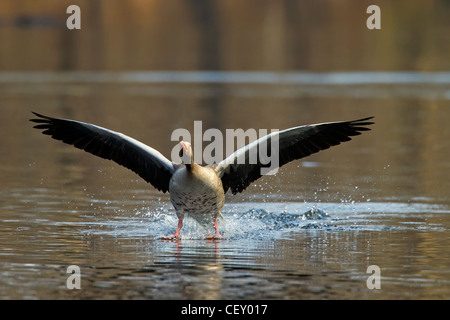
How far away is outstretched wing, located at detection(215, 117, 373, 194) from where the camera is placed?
51.7 feet

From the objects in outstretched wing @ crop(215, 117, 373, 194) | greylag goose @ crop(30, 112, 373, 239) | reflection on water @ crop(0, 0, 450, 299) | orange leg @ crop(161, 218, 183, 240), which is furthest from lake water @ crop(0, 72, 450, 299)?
outstretched wing @ crop(215, 117, 373, 194)

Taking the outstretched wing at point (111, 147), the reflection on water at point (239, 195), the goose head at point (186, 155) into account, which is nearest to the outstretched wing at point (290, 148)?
the reflection on water at point (239, 195)

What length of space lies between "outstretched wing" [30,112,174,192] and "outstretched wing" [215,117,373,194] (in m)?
0.91

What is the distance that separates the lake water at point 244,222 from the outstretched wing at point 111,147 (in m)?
0.68

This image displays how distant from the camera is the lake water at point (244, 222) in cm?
1184

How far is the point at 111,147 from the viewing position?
1619 centimetres

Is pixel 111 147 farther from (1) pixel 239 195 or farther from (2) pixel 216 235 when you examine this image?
(1) pixel 239 195

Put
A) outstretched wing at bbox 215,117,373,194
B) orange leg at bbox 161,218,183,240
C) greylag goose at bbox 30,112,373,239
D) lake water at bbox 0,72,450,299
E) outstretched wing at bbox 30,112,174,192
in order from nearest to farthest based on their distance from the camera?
lake water at bbox 0,72,450,299
orange leg at bbox 161,218,183,240
greylag goose at bbox 30,112,373,239
outstretched wing at bbox 215,117,373,194
outstretched wing at bbox 30,112,174,192

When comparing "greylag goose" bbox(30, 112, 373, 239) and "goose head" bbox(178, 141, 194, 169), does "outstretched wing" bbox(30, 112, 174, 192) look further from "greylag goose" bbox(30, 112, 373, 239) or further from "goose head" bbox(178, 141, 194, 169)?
"goose head" bbox(178, 141, 194, 169)

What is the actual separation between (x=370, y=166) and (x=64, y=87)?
26.1 meters

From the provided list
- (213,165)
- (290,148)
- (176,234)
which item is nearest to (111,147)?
(213,165)

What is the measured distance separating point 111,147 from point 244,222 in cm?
224

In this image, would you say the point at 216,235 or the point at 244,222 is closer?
the point at 216,235

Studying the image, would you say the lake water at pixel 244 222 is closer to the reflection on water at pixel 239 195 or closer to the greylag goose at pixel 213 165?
the reflection on water at pixel 239 195
